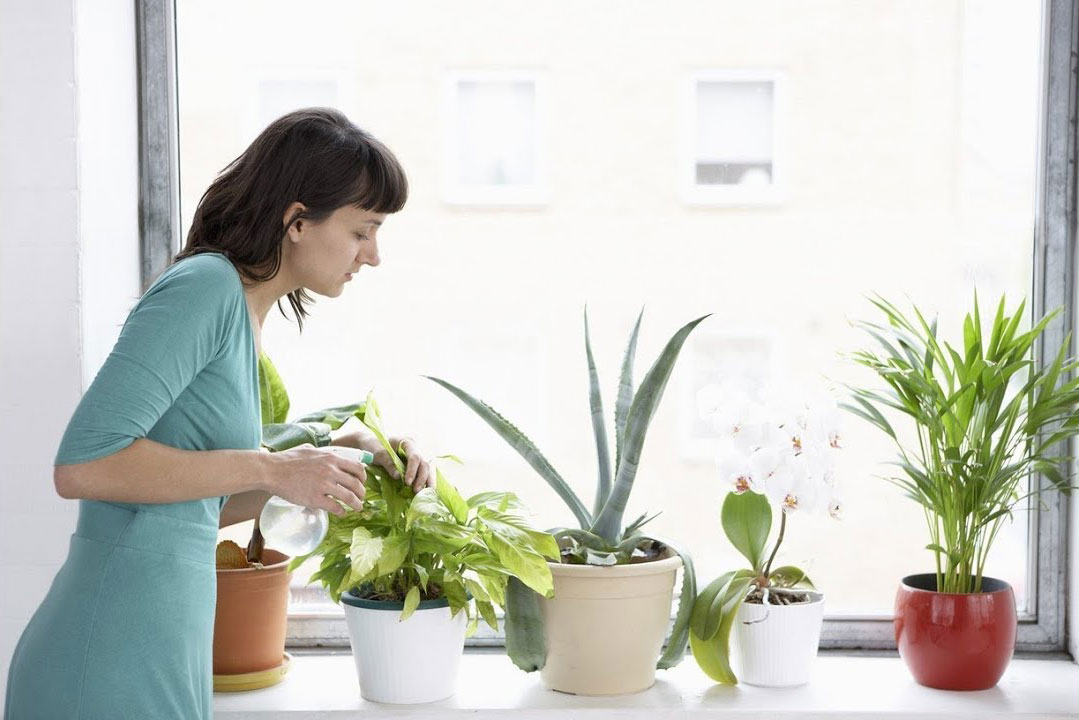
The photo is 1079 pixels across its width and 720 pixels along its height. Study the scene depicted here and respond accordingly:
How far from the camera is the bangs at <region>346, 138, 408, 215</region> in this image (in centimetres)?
134

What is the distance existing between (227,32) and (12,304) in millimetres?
659

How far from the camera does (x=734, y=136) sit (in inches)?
79.2

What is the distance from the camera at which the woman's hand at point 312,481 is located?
49.7 inches

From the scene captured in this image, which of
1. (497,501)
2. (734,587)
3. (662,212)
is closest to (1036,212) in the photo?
(662,212)

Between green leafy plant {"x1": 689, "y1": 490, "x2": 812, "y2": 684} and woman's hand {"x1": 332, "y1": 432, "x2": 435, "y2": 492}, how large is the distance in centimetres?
51

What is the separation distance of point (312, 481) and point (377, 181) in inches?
14.9

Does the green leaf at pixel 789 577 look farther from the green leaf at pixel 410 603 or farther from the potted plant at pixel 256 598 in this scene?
the potted plant at pixel 256 598

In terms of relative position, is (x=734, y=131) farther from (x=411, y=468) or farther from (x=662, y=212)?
(x=411, y=468)

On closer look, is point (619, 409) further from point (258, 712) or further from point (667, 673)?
point (258, 712)

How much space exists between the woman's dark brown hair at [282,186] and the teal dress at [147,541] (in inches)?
2.7

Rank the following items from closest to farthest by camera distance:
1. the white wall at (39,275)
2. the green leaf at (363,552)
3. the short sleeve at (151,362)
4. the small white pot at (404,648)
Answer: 1. the short sleeve at (151,362)
2. the green leaf at (363,552)
3. the small white pot at (404,648)
4. the white wall at (39,275)

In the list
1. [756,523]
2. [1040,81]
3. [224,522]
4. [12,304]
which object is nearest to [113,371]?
[224,522]

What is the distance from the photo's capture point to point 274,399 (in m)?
1.80

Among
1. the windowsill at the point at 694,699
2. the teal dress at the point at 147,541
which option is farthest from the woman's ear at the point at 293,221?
the windowsill at the point at 694,699
